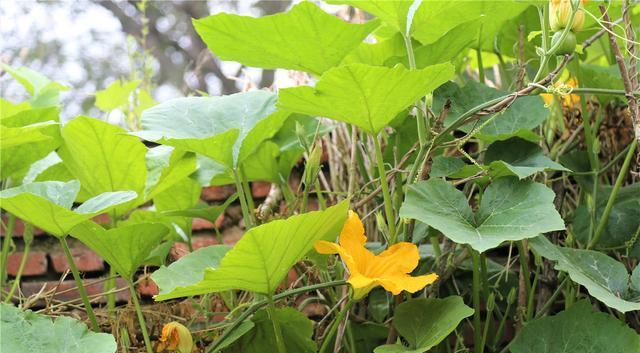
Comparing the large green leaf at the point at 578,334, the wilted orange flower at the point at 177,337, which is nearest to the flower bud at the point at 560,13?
the large green leaf at the point at 578,334

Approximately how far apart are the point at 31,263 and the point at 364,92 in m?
1.24

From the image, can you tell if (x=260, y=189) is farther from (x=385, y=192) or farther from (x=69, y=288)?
(x=385, y=192)

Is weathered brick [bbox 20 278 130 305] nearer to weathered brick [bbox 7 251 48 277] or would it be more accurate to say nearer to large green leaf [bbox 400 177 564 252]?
weathered brick [bbox 7 251 48 277]

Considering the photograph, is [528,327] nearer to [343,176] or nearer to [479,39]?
[479,39]

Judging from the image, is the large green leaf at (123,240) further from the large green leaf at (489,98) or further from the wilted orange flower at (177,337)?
the large green leaf at (489,98)

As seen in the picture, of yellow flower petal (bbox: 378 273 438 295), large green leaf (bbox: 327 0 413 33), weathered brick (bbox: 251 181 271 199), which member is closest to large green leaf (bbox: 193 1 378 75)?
large green leaf (bbox: 327 0 413 33)

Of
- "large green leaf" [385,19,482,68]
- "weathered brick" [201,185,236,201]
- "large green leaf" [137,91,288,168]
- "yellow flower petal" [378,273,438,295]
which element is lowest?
"weathered brick" [201,185,236,201]

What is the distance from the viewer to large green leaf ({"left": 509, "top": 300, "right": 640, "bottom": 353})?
0.95 meters

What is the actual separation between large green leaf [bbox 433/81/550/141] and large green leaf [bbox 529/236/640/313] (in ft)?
0.58

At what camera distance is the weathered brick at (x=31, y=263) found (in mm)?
1826

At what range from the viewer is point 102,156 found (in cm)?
121

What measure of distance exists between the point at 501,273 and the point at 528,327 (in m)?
0.25

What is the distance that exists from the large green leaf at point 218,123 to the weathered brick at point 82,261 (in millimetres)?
816

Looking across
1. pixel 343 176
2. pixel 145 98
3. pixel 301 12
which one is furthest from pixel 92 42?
pixel 301 12
